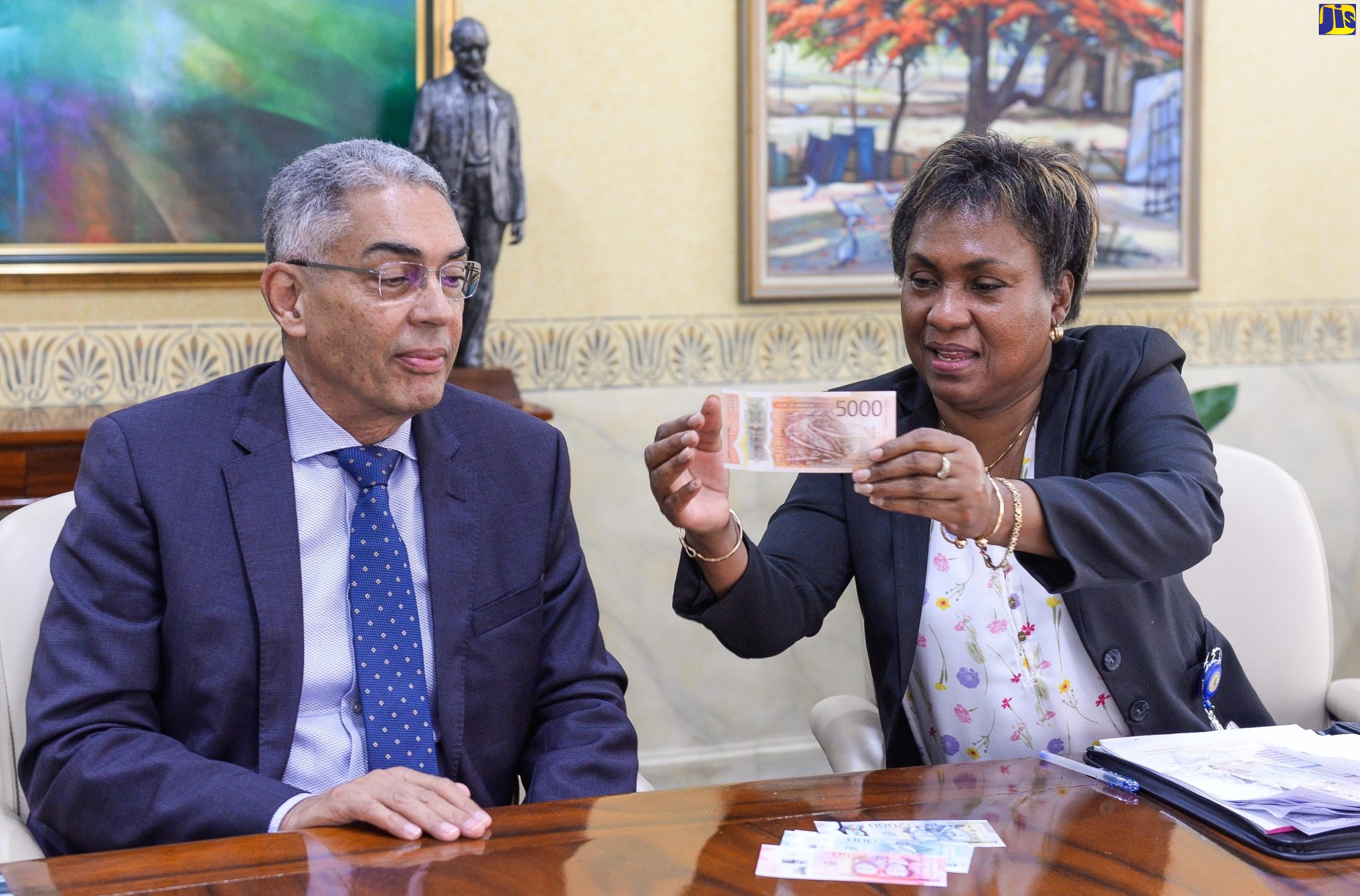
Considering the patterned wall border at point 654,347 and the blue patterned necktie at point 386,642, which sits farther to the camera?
the patterned wall border at point 654,347

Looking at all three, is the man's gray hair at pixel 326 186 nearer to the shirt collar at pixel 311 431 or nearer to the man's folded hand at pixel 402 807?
the shirt collar at pixel 311 431

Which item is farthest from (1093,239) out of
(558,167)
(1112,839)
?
(558,167)

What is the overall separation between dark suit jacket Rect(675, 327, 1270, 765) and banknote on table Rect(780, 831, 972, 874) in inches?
19.3

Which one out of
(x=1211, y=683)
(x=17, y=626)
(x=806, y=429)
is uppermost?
(x=806, y=429)

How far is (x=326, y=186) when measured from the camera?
6.11ft

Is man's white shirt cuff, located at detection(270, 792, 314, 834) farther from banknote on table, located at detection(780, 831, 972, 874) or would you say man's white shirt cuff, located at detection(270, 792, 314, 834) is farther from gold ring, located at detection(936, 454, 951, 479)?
gold ring, located at detection(936, 454, 951, 479)

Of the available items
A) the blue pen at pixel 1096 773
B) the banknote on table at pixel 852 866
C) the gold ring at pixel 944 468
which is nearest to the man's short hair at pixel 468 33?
the gold ring at pixel 944 468

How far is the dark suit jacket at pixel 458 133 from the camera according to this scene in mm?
3088

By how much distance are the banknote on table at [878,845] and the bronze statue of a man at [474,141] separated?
6.41ft

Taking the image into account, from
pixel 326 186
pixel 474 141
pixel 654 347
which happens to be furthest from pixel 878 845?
pixel 654 347

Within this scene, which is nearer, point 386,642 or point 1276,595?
point 386,642

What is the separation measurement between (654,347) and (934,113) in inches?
43.3

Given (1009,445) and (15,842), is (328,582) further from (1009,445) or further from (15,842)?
(1009,445)

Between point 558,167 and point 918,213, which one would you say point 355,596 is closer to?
point 918,213
